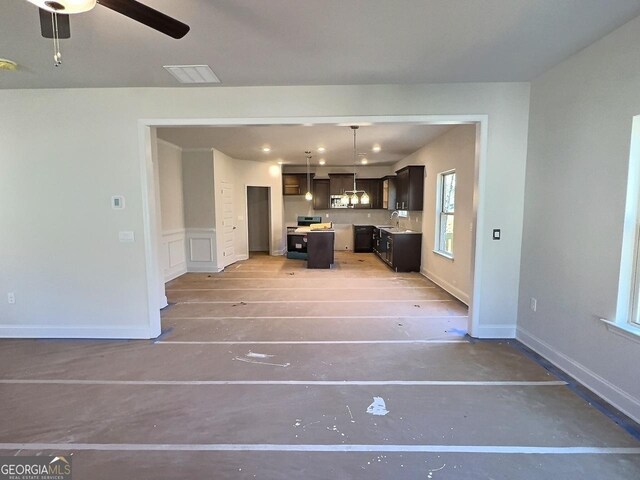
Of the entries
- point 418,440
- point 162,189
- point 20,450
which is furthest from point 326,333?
point 162,189

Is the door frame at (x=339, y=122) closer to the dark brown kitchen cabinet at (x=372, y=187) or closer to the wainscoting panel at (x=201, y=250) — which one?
the wainscoting panel at (x=201, y=250)

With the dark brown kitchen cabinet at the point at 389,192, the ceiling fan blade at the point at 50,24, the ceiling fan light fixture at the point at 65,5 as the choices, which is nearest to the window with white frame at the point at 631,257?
the ceiling fan light fixture at the point at 65,5

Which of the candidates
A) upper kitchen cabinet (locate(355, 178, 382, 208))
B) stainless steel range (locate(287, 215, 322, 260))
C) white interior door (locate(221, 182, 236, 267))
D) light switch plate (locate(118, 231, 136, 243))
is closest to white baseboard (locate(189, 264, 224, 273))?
white interior door (locate(221, 182, 236, 267))

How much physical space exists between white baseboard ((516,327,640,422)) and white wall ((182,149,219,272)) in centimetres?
590

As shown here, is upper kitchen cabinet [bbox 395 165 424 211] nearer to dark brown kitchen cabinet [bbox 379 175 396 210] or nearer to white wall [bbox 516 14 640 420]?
dark brown kitchen cabinet [bbox 379 175 396 210]

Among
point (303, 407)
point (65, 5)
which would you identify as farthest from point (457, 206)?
point (65, 5)

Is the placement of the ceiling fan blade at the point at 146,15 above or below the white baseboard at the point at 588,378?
above

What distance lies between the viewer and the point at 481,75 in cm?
306

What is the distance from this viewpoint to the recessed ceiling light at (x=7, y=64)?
2.65 metres

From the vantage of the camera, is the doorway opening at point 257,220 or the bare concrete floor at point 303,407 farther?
the doorway opening at point 257,220

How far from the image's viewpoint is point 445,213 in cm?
575

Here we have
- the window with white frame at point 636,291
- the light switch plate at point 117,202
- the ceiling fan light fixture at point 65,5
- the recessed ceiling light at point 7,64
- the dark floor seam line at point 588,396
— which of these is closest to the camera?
the ceiling fan light fixture at point 65,5

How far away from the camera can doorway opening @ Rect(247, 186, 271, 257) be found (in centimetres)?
1002

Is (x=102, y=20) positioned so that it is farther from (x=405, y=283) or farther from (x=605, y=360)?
(x=405, y=283)
